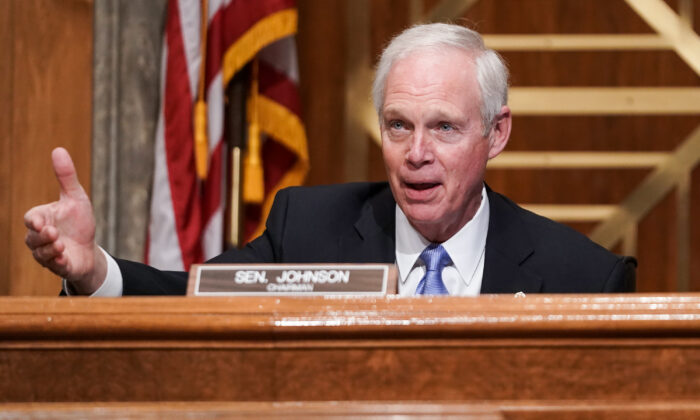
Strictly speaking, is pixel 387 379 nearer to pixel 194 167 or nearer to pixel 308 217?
pixel 308 217

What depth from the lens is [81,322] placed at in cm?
109

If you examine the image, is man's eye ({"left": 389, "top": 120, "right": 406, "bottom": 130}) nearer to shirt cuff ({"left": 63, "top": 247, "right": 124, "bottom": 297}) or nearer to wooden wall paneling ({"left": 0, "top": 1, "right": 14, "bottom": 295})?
shirt cuff ({"left": 63, "top": 247, "right": 124, "bottom": 297})

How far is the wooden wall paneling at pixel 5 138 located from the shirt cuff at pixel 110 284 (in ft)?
5.43

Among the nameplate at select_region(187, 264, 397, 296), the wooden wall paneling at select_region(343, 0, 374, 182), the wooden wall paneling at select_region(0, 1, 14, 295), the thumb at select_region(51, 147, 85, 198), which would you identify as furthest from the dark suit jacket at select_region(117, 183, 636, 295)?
the wooden wall paneling at select_region(343, 0, 374, 182)

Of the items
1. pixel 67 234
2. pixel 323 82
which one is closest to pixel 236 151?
pixel 323 82

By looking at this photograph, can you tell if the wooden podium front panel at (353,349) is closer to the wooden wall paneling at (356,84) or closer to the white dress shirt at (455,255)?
the white dress shirt at (455,255)

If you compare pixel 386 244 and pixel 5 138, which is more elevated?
pixel 5 138

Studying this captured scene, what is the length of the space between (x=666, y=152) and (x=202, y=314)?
330 centimetres

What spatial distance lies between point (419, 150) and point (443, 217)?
163mm

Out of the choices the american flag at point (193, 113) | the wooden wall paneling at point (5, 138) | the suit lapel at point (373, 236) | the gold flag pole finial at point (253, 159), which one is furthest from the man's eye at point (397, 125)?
the wooden wall paneling at point (5, 138)

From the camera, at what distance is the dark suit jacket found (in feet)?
6.31

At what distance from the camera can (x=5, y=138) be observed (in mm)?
3119

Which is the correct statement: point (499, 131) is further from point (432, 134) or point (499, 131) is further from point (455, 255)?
point (455, 255)

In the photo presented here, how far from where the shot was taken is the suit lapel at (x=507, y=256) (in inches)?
74.6
